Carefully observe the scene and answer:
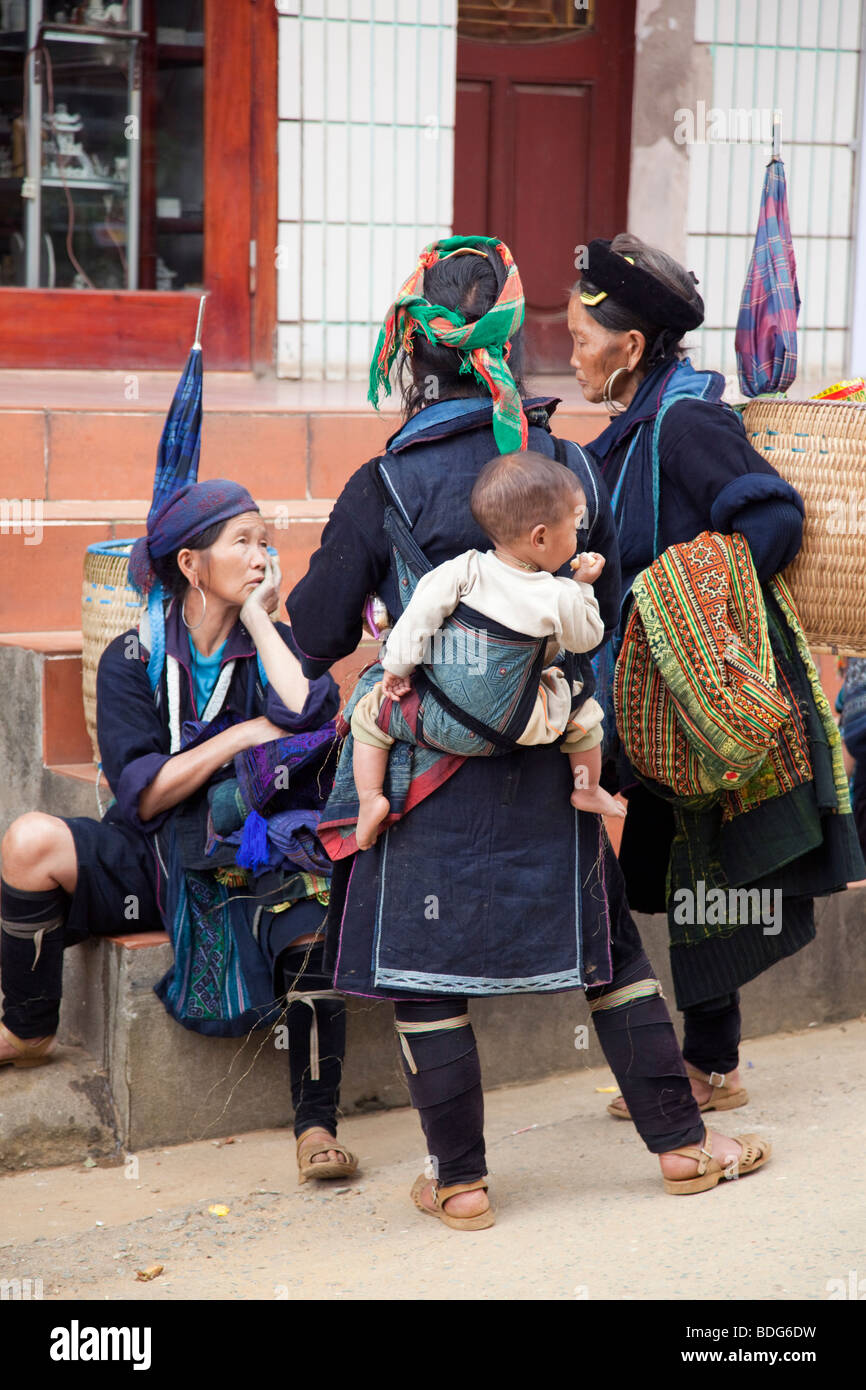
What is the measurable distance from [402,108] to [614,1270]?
224 inches

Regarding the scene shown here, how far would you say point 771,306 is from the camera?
10.8 ft

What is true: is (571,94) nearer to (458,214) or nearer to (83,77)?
(458,214)

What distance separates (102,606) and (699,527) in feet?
5.39

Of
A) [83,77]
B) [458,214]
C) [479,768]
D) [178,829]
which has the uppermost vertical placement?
[83,77]

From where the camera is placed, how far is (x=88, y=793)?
13.0 ft

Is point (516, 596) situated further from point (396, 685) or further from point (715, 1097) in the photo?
point (715, 1097)

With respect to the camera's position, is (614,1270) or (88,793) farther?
(88,793)

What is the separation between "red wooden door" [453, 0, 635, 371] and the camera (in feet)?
25.0

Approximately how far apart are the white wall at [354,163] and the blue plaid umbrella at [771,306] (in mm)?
3850

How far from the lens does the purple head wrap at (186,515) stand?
3521 mm

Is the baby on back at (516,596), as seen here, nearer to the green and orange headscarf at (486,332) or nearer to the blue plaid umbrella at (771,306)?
the green and orange headscarf at (486,332)

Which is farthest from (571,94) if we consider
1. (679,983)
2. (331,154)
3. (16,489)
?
(679,983)

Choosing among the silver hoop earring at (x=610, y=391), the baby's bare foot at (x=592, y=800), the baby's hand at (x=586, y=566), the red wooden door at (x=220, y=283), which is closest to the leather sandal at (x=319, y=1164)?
the baby's bare foot at (x=592, y=800)
